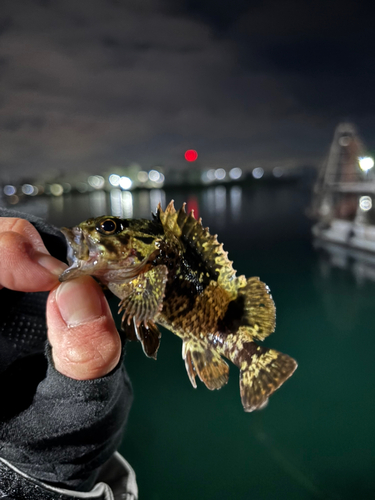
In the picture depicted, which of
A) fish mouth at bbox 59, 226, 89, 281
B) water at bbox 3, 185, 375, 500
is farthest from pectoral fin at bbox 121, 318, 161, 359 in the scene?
water at bbox 3, 185, 375, 500

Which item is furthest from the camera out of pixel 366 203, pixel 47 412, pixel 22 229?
pixel 366 203

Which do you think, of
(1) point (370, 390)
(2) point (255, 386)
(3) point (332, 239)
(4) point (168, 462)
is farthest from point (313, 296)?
(2) point (255, 386)

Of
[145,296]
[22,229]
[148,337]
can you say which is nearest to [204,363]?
[148,337]

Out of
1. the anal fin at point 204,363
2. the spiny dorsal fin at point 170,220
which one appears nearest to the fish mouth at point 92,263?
the spiny dorsal fin at point 170,220

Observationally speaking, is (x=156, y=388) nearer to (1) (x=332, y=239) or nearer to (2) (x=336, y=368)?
(2) (x=336, y=368)

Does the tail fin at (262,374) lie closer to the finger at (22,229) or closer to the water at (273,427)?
the finger at (22,229)

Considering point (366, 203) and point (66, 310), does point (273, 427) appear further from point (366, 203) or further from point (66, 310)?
point (366, 203)
